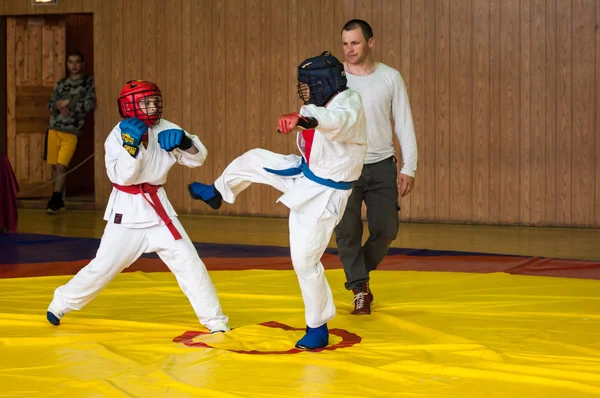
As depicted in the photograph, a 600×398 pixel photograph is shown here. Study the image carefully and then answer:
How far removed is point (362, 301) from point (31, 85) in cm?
731

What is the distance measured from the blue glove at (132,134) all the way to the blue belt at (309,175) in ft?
1.91

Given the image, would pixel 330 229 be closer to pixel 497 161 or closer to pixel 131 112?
pixel 131 112

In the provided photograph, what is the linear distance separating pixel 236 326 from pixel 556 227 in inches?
200

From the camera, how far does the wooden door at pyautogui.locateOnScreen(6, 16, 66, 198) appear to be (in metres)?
10.6

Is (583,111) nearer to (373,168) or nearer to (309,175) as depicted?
(373,168)

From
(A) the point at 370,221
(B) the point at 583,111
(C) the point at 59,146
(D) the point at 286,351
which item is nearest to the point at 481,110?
(B) the point at 583,111

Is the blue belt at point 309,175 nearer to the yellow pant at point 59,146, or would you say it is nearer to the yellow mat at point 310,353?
the yellow mat at point 310,353

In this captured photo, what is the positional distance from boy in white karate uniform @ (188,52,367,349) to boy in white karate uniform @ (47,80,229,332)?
1.34 ft

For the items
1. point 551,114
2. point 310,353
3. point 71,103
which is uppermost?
point 71,103

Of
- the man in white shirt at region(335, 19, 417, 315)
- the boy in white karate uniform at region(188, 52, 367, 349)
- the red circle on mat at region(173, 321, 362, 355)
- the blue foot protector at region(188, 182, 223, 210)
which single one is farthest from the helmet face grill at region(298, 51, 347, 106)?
the red circle on mat at region(173, 321, 362, 355)

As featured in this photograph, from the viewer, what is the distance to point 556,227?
28.1 ft

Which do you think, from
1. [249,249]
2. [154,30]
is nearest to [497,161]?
[249,249]

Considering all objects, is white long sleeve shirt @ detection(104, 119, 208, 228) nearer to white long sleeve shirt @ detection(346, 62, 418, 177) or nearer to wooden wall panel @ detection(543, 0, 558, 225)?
white long sleeve shirt @ detection(346, 62, 418, 177)

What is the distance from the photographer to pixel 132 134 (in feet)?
12.7
